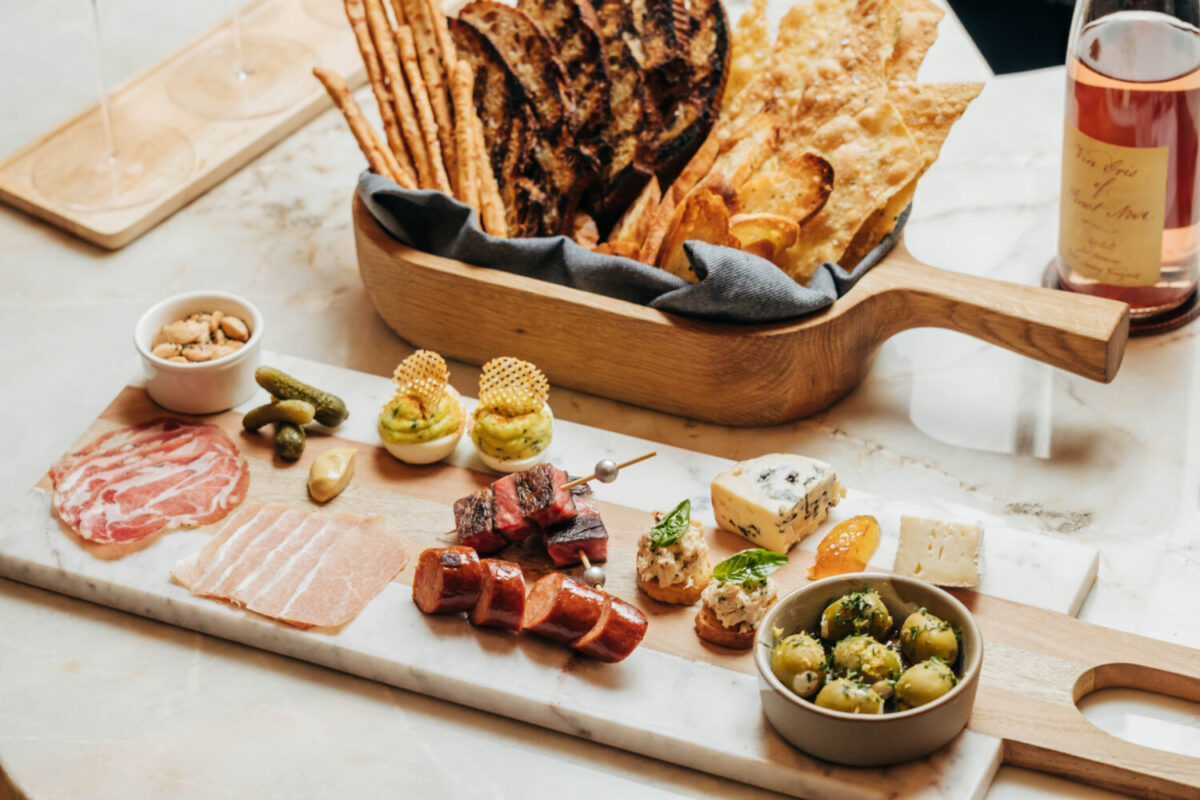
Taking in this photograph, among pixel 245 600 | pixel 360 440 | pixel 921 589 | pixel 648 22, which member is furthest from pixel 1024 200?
pixel 245 600

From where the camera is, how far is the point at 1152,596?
5.74 ft

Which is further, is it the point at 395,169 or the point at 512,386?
the point at 395,169

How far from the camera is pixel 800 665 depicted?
57.2 inches

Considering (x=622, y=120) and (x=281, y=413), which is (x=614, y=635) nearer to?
(x=281, y=413)

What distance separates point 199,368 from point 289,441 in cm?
19

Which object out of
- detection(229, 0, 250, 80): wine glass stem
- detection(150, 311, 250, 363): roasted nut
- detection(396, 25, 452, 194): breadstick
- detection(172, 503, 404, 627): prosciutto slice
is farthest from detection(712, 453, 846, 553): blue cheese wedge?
detection(229, 0, 250, 80): wine glass stem

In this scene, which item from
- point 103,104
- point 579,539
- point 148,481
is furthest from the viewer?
point 103,104

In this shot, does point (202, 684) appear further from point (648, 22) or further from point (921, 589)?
point (648, 22)

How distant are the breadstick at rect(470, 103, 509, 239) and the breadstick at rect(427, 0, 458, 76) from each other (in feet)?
0.30

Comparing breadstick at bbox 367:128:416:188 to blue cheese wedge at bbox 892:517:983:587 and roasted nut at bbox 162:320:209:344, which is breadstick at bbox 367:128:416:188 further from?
blue cheese wedge at bbox 892:517:983:587

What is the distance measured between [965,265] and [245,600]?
4.65ft

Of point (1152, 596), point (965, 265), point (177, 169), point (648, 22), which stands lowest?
point (1152, 596)

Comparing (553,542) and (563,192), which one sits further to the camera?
(563,192)

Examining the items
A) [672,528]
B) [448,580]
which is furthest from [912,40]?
[448,580]
